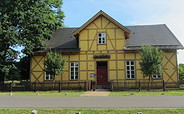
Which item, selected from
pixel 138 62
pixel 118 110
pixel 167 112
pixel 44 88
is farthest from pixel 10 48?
pixel 167 112

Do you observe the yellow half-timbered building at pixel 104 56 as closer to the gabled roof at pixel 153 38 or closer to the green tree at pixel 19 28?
the gabled roof at pixel 153 38

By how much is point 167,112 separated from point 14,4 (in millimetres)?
19450

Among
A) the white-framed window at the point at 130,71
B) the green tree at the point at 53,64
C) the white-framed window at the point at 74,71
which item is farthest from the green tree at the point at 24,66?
the white-framed window at the point at 130,71

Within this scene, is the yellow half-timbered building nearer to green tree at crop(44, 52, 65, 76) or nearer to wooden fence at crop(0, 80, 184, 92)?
wooden fence at crop(0, 80, 184, 92)

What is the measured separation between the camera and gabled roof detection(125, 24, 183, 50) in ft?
70.8

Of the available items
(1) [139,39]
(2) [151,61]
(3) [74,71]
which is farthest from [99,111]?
(1) [139,39]

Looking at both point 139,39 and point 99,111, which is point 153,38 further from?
point 99,111

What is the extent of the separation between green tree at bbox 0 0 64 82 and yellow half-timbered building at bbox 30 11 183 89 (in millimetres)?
A: 1692

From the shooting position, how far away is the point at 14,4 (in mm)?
21453

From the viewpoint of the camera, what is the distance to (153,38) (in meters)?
23.2

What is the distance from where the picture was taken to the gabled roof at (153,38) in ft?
70.8

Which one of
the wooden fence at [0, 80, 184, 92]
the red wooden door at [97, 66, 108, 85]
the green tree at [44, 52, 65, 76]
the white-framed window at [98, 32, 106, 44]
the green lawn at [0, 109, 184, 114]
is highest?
the white-framed window at [98, 32, 106, 44]

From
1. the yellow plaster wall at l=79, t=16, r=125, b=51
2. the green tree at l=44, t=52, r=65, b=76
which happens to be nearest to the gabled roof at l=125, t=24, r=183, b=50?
the yellow plaster wall at l=79, t=16, r=125, b=51

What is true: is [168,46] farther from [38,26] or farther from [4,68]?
[4,68]
